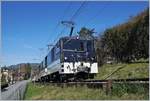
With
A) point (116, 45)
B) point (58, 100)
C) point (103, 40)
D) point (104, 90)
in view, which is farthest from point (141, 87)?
point (103, 40)

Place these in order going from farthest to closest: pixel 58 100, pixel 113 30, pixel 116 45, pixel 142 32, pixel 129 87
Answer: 1. pixel 113 30
2. pixel 116 45
3. pixel 142 32
4. pixel 58 100
5. pixel 129 87

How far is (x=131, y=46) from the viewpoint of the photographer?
48.8 meters

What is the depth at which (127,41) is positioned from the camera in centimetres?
5084

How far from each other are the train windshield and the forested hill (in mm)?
16355

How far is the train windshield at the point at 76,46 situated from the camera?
26.4m

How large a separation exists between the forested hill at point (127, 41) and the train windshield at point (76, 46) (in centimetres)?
1636

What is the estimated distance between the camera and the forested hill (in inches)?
1754

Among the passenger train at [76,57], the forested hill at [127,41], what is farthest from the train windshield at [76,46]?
the forested hill at [127,41]

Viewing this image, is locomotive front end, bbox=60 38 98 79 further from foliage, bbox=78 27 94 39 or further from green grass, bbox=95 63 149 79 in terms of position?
green grass, bbox=95 63 149 79

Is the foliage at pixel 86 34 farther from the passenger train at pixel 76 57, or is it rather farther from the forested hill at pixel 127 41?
the forested hill at pixel 127 41

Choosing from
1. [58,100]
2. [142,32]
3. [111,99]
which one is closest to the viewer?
[111,99]

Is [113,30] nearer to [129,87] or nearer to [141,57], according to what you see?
[141,57]

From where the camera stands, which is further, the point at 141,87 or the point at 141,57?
the point at 141,57

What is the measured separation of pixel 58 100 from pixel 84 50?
12.0 m
